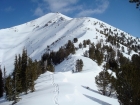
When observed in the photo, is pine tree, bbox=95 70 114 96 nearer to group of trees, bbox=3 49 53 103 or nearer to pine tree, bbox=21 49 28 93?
group of trees, bbox=3 49 53 103

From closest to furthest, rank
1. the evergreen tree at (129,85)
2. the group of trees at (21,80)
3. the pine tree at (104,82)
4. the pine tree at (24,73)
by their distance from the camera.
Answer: the evergreen tree at (129,85), the group of trees at (21,80), the pine tree at (24,73), the pine tree at (104,82)

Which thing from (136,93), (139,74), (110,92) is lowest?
(110,92)

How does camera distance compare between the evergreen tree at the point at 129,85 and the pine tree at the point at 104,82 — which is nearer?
the evergreen tree at the point at 129,85

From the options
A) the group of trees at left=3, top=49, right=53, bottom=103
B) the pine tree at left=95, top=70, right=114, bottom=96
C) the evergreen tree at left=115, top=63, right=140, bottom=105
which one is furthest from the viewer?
the pine tree at left=95, top=70, right=114, bottom=96

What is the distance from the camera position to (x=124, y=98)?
963 inches

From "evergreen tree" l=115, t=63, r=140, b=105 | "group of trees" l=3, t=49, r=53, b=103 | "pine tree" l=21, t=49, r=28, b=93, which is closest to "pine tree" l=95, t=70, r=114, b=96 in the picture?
"group of trees" l=3, t=49, r=53, b=103

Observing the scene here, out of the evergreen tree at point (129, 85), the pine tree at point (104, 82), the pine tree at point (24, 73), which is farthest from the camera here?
the pine tree at point (104, 82)

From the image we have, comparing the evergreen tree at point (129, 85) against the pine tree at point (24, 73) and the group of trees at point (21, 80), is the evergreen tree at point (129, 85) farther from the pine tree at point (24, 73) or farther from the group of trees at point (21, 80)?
the pine tree at point (24, 73)

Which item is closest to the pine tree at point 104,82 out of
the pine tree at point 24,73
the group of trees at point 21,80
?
the group of trees at point 21,80

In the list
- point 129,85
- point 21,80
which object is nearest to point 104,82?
point 21,80

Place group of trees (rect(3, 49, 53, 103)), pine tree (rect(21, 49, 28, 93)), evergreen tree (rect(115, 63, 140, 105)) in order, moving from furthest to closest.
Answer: pine tree (rect(21, 49, 28, 93)), group of trees (rect(3, 49, 53, 103)), evergreen tree (rect(115, 63, 140, 105))

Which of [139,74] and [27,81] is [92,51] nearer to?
[27,81]

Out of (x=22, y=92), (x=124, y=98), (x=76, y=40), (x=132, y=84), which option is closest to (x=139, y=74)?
(x=132, y=84)

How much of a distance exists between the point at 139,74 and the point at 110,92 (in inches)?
965
